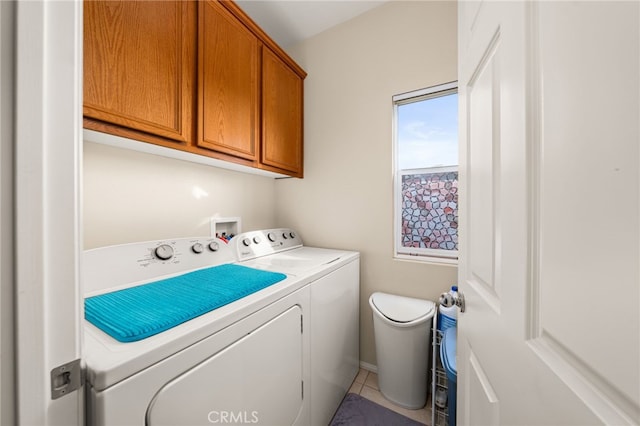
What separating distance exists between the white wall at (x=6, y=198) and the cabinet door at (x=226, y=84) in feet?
2.91

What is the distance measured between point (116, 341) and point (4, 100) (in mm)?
568

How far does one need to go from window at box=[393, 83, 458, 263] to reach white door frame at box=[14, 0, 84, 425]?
172cm

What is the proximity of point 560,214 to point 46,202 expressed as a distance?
2.75 ft

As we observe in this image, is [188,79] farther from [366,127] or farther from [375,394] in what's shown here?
[375,394]

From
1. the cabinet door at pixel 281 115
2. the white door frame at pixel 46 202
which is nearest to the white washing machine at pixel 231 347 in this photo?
the white door frame at pixel 46 202

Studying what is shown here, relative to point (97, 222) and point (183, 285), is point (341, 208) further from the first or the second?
point (97, 222)

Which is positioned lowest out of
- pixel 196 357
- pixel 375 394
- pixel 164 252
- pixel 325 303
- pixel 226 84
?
pixel 375 394

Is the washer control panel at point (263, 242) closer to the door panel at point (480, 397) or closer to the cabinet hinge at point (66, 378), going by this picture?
the cabinet hinge at point (66, 378)

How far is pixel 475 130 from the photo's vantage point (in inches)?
27.9

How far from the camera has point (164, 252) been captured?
1168mm

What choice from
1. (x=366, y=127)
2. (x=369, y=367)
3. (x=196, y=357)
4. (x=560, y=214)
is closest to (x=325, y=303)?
(x=196, y=357)

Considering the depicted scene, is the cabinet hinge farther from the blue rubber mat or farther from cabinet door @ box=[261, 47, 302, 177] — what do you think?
cabinet door @ box=[261, 47, 302, 177]

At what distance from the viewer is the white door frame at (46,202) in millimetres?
369

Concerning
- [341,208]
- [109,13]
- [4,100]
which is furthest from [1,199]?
[341,208]
